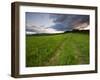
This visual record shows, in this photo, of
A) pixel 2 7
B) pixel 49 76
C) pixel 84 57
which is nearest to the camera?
pixel 2 7

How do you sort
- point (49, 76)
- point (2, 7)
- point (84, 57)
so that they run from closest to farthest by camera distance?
point (2, 7), point (49, 76), point (84, 57)

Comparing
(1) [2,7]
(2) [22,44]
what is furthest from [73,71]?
(1) [2,7]

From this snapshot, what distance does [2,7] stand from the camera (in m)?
1.98

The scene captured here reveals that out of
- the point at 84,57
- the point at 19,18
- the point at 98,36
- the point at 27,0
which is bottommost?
the point at 84,57

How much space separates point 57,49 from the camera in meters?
2.18

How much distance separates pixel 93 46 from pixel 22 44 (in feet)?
2.29

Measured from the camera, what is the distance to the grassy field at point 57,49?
6.88 ft

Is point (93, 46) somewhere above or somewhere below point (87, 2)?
below

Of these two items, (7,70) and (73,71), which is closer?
(7,70)

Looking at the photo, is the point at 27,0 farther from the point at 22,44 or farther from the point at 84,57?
the point at 84,57

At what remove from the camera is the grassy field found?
82.5 inches

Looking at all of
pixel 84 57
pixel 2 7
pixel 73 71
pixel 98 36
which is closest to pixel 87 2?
pixel 98 36

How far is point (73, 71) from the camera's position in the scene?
224cm

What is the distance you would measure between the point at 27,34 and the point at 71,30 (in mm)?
417
